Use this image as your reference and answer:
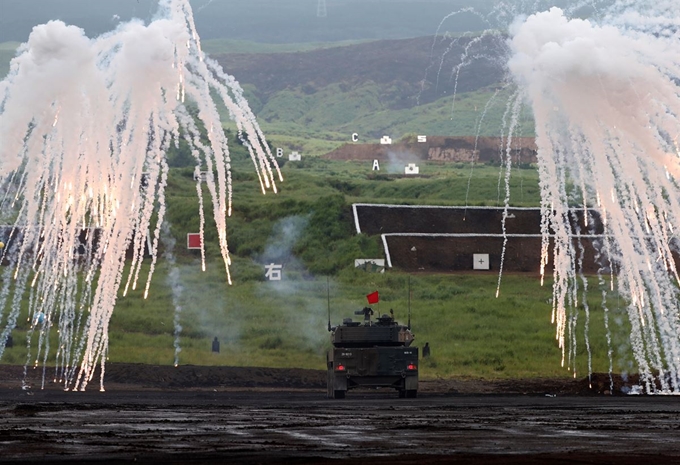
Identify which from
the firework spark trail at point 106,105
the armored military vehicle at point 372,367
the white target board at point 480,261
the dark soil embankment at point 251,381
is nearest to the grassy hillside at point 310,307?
the white target board at point 480,261

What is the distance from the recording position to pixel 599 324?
192ft

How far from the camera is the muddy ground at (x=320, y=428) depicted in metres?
20.0

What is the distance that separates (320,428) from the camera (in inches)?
1016

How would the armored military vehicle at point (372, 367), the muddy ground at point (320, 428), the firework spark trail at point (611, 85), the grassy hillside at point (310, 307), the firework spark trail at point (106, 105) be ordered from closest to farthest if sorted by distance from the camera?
1. the muddy ground at point (320, 428)
2. the firework spark trail at point (611, 85)
3. the firework spark trail at point (106, 105)
4. the armored military vehicle at point (372, 367)
5. the grassy hillside at point (310, 307)

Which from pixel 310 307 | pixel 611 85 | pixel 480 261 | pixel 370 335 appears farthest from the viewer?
pixel 480 261

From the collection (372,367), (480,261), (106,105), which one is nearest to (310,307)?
(480,261)

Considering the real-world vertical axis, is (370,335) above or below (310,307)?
below

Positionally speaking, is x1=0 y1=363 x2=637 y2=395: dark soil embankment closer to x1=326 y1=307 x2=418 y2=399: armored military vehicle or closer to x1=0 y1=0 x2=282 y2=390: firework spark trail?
x1=326 y1=307 x2=418 y2=399: armored military vehicle

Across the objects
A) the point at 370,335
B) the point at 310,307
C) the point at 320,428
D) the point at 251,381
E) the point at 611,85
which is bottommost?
the point at 320,428

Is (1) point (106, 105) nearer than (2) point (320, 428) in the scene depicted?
No

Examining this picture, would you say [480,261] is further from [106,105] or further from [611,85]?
[106,105]

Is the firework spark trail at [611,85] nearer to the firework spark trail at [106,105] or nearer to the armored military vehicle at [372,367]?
the armored military vehicle at [372,367]

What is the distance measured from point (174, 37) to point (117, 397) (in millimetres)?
11249

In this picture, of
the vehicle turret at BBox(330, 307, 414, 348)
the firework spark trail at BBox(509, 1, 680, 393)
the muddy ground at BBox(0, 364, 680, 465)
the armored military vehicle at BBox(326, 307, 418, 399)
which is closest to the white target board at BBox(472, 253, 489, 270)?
the firework spark trail at BBox(509, 1, 680, 393)
